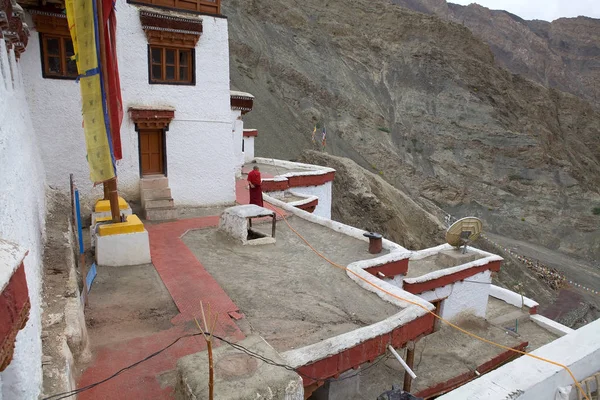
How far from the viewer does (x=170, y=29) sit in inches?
402

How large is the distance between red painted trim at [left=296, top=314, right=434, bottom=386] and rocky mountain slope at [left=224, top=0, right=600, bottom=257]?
Answer: 27.4 m

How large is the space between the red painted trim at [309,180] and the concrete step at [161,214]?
5552 mm

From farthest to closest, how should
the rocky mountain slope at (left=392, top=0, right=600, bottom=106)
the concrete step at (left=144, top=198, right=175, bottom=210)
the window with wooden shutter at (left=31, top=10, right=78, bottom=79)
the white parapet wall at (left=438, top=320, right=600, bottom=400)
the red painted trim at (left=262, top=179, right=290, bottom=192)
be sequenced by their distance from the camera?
1. the rocky mountain slope at (left=392, top=0, right=600, bottom=106)
2. the red painted trim at (left=262, top=179, right=290, bottom=192)
3. the concrete step at (left=144, top=198, right=175, bottom=210)
4. the window with wooden shutter at (left=31, top=10, right=78, bottom=79)
5. the white parapet wall at (left=438, top=320, right=600, bottom=400)

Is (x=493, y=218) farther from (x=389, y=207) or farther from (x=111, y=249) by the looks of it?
(x=111, y=249)

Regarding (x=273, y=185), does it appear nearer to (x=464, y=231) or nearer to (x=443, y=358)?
(x=464, y=231)

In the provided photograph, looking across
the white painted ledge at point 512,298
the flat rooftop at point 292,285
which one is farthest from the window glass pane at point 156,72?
the white painted ledge at point 512,298

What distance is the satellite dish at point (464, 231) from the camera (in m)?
9.91

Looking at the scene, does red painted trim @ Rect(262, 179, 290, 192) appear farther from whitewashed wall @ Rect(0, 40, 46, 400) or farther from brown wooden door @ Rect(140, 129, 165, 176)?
whitewashed wall @ Rect(0, 40, 46, 400)

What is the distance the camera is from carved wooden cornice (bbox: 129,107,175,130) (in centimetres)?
1019

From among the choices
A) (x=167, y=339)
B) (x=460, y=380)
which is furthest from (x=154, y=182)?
(x=460, y=380)

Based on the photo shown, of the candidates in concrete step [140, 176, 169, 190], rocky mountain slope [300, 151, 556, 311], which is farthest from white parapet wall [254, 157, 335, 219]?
rocky mountain slope [300, 151, 556, 311]

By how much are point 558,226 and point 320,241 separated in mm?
33975

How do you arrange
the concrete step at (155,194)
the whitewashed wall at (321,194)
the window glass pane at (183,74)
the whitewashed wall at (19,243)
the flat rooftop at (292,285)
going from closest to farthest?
the whitewashed wall at (19,243) → the flat rooftop at (292,285) → the concrete step at (155,194) → the window glass pane at (183,74) → the whitewashed wall at (321,194)

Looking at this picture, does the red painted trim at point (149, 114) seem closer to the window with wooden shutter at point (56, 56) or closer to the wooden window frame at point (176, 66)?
the wooden window frame at point (176, 66)
